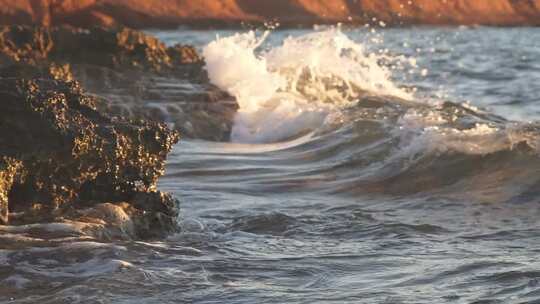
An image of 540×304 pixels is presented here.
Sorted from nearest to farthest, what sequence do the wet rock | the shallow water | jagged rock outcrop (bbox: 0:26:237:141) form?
the shallow water, the wet rock, jagged rock outcrop (bbox: 0:26:237:141)

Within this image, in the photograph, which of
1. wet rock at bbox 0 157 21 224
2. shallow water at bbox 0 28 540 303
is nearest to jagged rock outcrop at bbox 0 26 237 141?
shallow water at bbox 0 28 540 303

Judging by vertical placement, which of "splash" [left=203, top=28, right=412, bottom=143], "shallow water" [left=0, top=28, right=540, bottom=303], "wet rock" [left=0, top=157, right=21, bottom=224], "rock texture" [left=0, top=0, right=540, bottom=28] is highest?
"rock texture" [left=0, top=0, right=540, bottom=28]

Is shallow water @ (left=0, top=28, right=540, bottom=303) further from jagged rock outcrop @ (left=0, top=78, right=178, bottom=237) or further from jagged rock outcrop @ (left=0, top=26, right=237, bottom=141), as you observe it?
jagged rock outcrop @ (left=0, top=26, right=237, bottom=141)

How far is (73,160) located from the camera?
15.9 ft

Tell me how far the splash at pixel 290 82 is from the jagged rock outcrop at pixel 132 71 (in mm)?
194

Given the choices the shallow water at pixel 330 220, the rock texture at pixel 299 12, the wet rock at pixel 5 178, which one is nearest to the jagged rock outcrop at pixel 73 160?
the wet rock at pixel 5 178

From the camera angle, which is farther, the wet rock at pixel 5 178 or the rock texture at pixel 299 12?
the rock texture at pixel 299 12

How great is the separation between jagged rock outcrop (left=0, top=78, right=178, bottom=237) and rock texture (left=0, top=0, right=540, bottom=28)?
29.8 meters

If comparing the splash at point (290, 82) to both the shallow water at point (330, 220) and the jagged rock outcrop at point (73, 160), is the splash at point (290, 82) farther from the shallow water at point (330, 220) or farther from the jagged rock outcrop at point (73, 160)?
the jagged rock outcrop at point (73, 160)

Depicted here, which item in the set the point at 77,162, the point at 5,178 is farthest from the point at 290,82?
the point at 5,178

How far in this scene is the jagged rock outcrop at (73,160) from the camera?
4.78m

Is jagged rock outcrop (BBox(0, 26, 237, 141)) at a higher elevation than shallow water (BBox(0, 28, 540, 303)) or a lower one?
higher

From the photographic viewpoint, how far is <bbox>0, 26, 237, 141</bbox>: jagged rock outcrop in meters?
9.84

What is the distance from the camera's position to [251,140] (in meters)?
9.68
